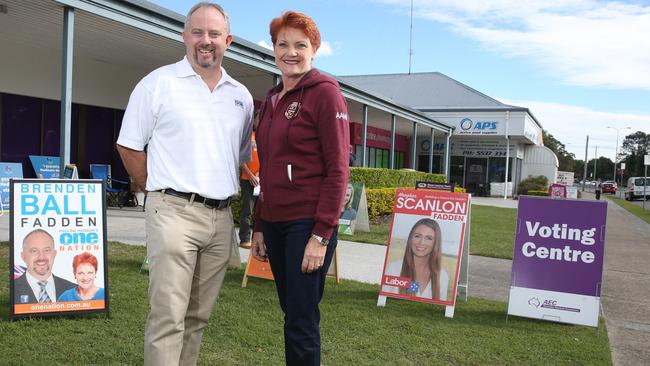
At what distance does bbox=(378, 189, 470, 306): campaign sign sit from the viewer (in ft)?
17.2

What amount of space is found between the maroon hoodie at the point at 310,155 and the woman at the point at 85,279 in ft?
8.36

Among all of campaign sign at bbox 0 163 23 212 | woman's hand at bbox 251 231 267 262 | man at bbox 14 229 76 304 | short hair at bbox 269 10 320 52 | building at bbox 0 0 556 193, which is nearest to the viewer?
short hair at bbox 269 10 320 52

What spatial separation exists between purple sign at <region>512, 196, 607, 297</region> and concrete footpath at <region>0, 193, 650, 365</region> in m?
0.57

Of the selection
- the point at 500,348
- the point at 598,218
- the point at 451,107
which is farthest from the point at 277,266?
the point at 451,107

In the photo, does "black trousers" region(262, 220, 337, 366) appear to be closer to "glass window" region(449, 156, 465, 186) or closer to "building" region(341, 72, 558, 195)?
"building" region(341, 72, 558, 195)

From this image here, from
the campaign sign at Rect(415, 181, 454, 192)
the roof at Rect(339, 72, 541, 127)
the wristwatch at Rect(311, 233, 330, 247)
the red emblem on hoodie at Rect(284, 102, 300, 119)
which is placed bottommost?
the wristwatch at Rect(311, 233, 330, 247)

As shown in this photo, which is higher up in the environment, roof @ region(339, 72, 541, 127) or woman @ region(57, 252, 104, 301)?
roof @ region(339, 72, 541, 127)

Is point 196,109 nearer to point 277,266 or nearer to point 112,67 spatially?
point 277,266

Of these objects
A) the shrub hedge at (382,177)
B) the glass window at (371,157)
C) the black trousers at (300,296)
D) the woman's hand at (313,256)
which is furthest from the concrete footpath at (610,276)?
the glass window at (371,157)

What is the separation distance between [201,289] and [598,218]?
3879 millimetres

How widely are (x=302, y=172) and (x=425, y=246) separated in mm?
3292

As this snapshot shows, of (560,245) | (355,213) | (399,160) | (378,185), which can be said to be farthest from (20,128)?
(399,160)

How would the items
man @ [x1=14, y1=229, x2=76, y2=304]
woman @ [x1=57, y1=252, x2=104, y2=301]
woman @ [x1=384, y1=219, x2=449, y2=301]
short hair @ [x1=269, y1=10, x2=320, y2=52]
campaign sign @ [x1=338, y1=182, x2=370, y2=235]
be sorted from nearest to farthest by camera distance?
short hair @ [x1=269, y1=10, x2=320, y2=52] → man @ [x1=14, y1=229, x2=76, y2=304] → woman @ [x1=57, y1=252, x2=104, y2=301] → woman @ [x1=384, y1=219, x2=449, y2=301] → campaign sign @ [x1=338, y1=182, x2=370, y2=235]

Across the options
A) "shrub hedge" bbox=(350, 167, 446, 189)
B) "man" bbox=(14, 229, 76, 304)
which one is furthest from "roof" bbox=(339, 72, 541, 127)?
"man" bbox=(14, 229, 76, 304)
